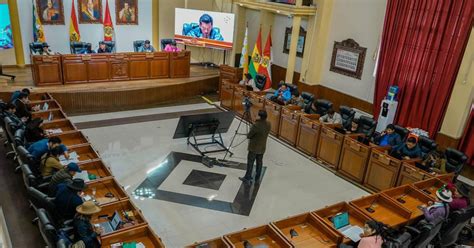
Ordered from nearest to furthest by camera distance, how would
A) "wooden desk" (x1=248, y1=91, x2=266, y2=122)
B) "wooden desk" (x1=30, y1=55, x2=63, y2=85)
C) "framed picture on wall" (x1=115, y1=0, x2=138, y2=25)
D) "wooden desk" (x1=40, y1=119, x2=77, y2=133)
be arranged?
"wooden desk" (x1=40, y1=119, x2=77, y2=133) → "wooden desk" (x1=248, y1=91, x2=266, y2=122) → "wooden desk" (x1=30, y1=55, x2=63, y2=85) → "framed picture on wall" (x1=115, y1=0, x2=138, y2=25)

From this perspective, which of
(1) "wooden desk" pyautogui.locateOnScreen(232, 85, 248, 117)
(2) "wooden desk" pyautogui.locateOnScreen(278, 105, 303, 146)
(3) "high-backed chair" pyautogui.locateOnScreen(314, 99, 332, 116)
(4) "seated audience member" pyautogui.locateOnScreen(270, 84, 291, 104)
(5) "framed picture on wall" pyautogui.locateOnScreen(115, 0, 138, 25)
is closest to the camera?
(2) "wooden desk" pyautogui.locateOnScreen(278, 105, 303, 146)

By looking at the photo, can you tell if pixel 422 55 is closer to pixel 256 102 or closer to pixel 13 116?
pixel 256 102

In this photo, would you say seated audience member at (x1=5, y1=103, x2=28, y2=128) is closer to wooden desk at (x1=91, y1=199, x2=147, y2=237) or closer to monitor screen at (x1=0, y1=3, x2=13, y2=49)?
wooden desk at (x1=91, y1=199, x2=147, y2=237)

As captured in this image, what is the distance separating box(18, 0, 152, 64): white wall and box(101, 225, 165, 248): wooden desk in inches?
403

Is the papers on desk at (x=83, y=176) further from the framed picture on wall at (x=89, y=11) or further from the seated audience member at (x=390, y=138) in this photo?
the framed picture on wall at (x=89, y=11)

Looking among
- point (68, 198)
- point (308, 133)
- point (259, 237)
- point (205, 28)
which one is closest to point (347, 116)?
point (308, 133)

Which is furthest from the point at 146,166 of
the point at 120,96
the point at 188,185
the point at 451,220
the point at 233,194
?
the point at 451,220

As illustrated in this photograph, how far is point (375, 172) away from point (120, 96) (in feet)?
24.6

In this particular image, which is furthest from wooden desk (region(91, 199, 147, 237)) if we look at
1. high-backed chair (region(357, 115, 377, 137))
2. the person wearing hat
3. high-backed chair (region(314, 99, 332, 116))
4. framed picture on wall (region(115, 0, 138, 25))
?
framed picture on wall (region(115, 0, 138, 25))

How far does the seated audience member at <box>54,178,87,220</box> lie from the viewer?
4.86 meters

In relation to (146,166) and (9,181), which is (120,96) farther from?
(9,181)

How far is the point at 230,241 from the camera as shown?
457 centimetres

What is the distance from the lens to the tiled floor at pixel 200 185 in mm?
6477

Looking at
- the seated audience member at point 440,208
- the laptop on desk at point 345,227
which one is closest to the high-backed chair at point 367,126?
the seated audience member at point 440,208
